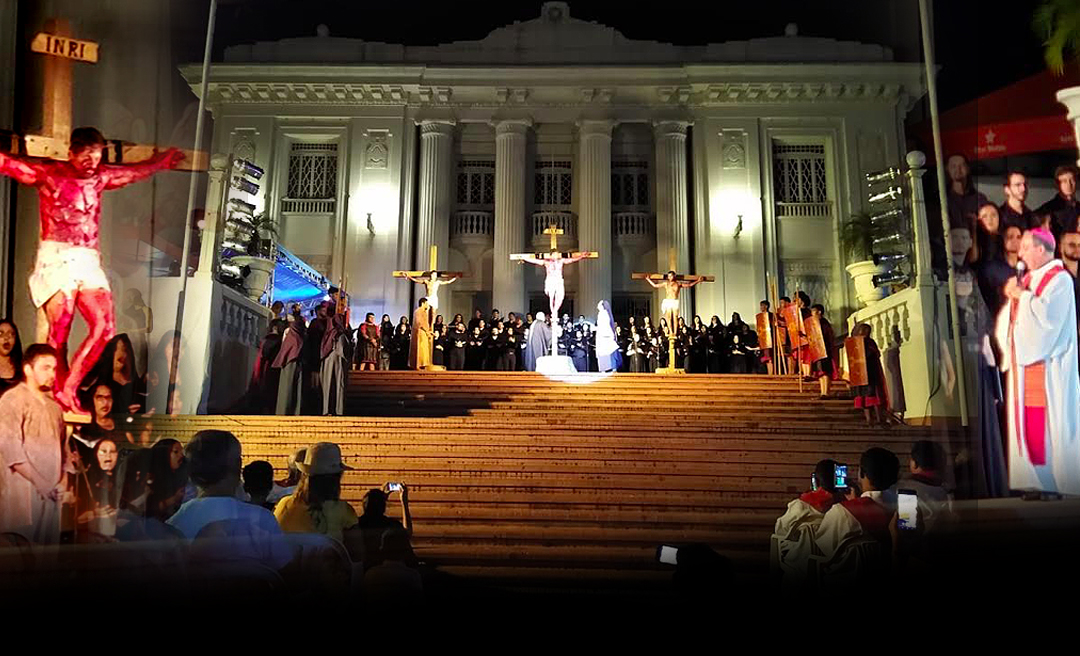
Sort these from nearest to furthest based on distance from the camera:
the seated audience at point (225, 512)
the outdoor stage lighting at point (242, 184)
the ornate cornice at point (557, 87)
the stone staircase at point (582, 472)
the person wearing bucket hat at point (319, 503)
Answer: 1. the seated audience at point (225, 512)
2. the person wearing bucket hat at point (319, 503)
3. the stone staircase at point (582, 472)
4. the outdoor stage lighting at point (242, 184)
5. the ornate cornice at point (557, 87)

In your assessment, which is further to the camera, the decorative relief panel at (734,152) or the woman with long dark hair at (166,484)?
the decorative relief panel at (734,152)

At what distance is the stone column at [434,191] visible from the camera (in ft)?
49.6

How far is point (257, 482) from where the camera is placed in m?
4.06

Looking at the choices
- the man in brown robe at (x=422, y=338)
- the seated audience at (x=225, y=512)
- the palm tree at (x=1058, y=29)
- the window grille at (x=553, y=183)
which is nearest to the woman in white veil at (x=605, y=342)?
the man in brown robe at (x=422, y=338)

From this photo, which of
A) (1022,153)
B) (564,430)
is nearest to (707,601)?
(564,430)

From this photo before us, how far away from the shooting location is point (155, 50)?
20.7 feet

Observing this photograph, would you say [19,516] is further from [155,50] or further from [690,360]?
[690,360]

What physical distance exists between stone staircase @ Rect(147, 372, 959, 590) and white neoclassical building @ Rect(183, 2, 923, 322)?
756 cm

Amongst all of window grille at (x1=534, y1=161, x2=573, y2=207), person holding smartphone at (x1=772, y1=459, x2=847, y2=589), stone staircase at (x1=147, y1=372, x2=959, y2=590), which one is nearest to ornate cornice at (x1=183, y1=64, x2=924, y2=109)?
window grille at (x1=534, y1=161, x2=573, y2=207)

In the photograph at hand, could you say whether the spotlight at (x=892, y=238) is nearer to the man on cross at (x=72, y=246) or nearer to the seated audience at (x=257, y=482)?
the seated audience at (x=257, y=482)

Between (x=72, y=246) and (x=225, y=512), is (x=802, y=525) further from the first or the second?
(x=72, y=246)

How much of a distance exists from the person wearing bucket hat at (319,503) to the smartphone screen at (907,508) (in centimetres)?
287

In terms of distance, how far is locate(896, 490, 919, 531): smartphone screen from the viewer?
4.30m

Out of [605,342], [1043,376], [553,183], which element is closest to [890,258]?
[1043,376]
